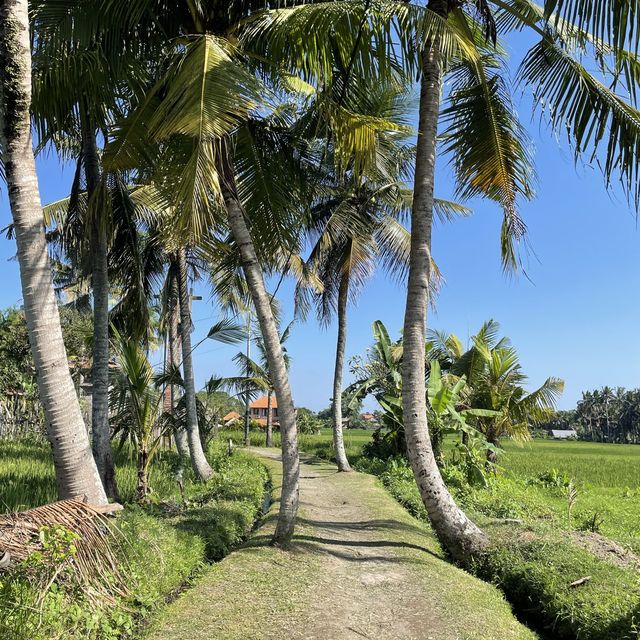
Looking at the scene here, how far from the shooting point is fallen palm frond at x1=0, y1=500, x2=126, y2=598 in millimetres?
3057

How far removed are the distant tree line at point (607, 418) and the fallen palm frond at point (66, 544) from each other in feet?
273

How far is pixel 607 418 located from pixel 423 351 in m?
88.2

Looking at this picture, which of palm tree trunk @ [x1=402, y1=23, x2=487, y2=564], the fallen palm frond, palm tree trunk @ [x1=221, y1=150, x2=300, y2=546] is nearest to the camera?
the fallen palm frond

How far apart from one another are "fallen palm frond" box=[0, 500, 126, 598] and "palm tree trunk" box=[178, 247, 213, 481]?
888 centimetres

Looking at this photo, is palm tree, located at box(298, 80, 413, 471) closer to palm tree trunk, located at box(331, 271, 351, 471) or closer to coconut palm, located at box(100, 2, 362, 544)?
palm tree trunk, located at box(331, 271, 351, 471)

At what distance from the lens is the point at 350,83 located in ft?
23.9

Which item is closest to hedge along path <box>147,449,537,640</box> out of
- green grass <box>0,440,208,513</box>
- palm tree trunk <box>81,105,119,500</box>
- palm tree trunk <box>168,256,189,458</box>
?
green grass <box>0,440,208,513</box>

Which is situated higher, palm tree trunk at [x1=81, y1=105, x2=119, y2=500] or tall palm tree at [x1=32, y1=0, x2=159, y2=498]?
tall palm tree at [x1=32, y1=0, x2=159, y2=498]

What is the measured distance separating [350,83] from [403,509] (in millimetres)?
6613

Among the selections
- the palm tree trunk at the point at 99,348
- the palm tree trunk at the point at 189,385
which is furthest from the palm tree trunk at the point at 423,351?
the palm tree trunk at the point at 189,385

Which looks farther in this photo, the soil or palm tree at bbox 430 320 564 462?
palm tree at bbox 430 320 564 462


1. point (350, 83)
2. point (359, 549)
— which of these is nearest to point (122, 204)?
point (350, 83)

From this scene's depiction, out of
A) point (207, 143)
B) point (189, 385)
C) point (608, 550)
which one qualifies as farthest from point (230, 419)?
point (207, 143)

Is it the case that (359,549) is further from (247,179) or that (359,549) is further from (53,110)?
(53,110)
